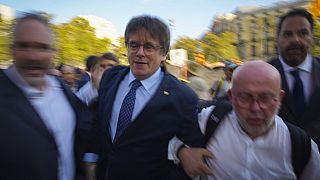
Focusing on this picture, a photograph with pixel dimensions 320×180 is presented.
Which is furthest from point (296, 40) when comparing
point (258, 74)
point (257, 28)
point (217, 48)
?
Result: point (257, 28)

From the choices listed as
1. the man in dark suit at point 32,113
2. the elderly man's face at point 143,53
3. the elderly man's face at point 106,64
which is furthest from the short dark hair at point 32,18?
the elderly man's face at point 106,64

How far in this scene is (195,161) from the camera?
5.79ft

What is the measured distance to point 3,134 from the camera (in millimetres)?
1620

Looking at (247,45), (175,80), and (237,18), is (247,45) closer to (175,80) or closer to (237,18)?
(237,18)

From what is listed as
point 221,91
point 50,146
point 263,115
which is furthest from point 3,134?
point 221,91

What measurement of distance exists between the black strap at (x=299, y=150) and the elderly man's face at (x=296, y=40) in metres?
0.85

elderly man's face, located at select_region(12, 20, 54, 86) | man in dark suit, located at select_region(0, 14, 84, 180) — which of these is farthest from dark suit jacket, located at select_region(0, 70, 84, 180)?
elderly man's face, located at select_region(12, 20, 54, 86)

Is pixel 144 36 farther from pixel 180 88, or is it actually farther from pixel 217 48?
pixel 217 48

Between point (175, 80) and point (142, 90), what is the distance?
0.27 m

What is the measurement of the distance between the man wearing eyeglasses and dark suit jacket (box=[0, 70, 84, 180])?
817 mm

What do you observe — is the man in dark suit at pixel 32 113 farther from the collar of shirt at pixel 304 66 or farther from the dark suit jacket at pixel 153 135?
the collar of shirt at pixel 304 66

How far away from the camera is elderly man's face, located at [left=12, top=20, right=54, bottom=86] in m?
1.74

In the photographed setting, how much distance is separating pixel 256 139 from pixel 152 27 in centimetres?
113

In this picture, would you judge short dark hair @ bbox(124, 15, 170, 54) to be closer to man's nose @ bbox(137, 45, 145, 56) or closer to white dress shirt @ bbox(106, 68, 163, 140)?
man's nose @ bbox(137, 45, 145, 56)
